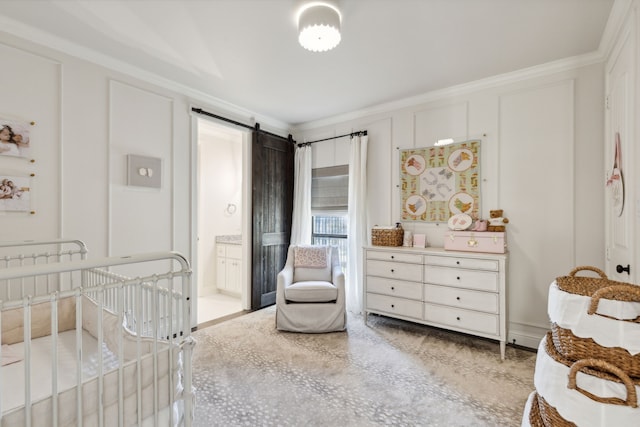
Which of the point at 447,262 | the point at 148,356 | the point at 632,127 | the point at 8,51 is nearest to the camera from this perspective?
the point at 148,356

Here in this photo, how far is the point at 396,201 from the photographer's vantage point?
144 inches

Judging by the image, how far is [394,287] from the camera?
3.18 metres

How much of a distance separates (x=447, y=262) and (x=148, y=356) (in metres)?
2.49

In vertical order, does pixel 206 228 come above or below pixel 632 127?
below

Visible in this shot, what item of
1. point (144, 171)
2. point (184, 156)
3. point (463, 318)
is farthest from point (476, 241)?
point (144, 171)

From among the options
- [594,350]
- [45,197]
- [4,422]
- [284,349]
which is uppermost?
[45,197]

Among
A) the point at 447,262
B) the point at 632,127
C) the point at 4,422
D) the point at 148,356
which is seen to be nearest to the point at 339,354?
the point at 447,262

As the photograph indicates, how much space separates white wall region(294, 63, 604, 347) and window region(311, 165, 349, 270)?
47.6 inches

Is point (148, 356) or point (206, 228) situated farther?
point (206, 228)

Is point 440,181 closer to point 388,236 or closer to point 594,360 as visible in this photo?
point 388,236

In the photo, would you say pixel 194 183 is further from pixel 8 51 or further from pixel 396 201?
pixel 396 201

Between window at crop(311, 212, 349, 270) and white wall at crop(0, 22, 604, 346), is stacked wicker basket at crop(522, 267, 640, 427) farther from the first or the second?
window at crop(311, 212, 349, 270)

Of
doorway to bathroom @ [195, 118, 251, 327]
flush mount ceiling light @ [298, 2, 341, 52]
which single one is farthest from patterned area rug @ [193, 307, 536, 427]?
flush mount ceiling light @ [298, 2, 341, 52]

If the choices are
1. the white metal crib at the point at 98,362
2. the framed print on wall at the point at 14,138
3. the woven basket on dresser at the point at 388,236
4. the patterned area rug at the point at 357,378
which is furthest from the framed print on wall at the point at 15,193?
the woven basket on dresser at the point at 388,236
